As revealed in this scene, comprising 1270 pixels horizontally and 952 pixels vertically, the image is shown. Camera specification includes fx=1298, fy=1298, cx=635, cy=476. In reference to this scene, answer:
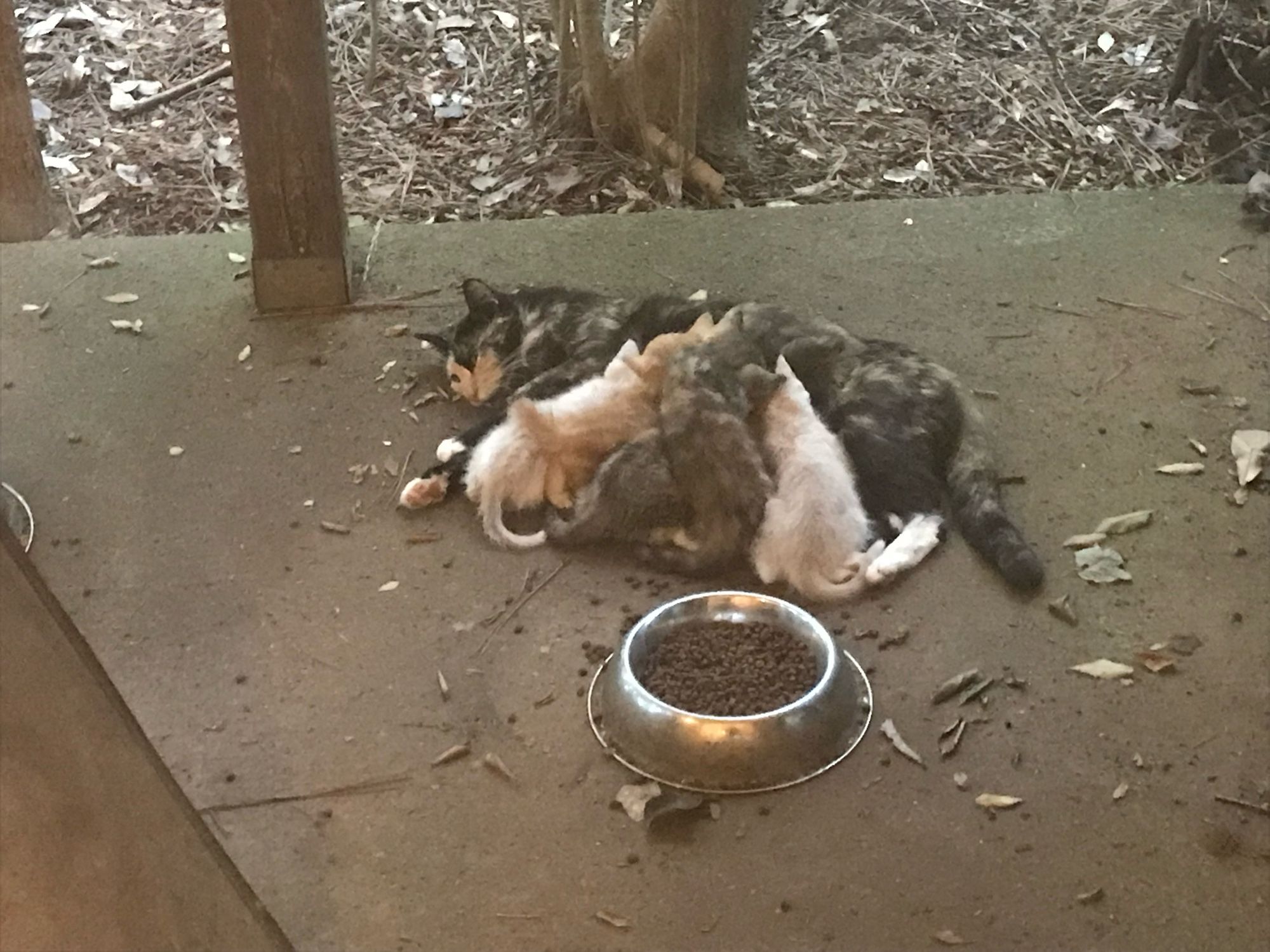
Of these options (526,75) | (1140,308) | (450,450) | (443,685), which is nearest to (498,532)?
(450,450)

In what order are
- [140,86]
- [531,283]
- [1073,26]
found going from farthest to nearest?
[1073,26]
[140,86]
[531,283]

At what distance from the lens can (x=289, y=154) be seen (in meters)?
3.98

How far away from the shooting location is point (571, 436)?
3121mm

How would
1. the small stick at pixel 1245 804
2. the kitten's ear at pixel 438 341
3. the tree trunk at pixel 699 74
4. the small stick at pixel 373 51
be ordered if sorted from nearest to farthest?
the small stick at pixel 1245 804 < the kitten's ear at pixel 438 341 < the tree trunk at pixel 699 74 < the small stick at pixel 373 51

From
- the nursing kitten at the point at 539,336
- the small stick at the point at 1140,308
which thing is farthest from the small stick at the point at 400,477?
the small stick at the point at 1140,308

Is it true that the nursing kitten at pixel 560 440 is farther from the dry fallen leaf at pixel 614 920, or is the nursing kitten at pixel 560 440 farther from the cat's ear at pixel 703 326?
the dry fallen leaf at pixel 614 920

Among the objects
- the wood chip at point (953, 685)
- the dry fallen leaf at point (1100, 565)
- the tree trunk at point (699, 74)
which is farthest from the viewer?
the tree trunk at point (699, 74)

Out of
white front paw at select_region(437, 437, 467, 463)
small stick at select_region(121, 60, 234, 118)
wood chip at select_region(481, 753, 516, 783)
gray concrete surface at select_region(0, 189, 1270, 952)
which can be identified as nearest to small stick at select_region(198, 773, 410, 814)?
gray concrete surface at select_region(0, 189, 1270, 952)

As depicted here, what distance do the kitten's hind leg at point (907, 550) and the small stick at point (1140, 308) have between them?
4.69 ft

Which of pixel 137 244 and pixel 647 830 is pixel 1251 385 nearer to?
pixel 647 830

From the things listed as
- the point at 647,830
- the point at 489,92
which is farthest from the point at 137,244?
the point at 647,830

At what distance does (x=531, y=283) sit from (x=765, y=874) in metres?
2.41

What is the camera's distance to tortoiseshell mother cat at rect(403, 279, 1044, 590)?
3111mm

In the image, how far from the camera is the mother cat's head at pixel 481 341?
364cm
